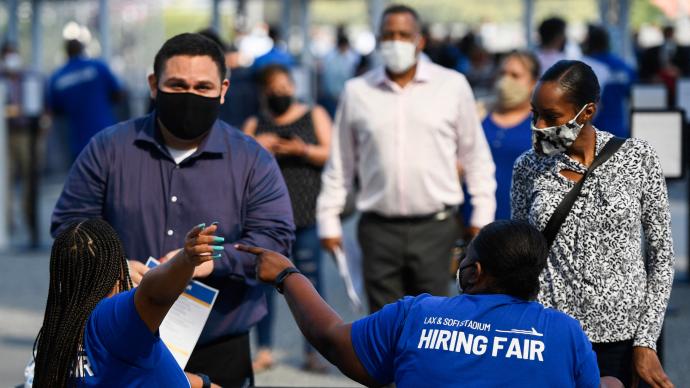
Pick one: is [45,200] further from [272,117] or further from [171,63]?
[171,63]

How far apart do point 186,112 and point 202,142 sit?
16cm

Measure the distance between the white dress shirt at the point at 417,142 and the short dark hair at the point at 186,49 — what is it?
1.83 metres

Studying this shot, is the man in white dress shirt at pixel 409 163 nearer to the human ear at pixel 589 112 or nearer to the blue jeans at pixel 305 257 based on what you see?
the blue jeans at pixel 305 257

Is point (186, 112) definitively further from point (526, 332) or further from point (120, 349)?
point (526, 332)

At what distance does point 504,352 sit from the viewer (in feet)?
10.5

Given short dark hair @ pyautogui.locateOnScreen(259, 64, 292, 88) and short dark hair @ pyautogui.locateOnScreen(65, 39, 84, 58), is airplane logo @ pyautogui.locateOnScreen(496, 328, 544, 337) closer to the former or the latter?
short dark hair @ pyautogui.locateOnScreen(259, 64, 292, 88)

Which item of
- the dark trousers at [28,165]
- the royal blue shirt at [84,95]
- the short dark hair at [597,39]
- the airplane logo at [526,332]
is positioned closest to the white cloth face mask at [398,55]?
the airplane logo at [526,332]

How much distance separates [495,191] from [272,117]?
5.23ft

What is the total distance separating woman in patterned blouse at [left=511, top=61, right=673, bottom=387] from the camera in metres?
4.19

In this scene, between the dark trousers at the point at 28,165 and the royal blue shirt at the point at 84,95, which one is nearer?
the royal blue shirt at the point at 84,95

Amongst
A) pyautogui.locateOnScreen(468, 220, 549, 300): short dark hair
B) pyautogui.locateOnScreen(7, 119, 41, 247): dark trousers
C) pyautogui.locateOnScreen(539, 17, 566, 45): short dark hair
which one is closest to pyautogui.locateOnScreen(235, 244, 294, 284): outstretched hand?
pyautogui.locateOnScreen(468, 220, 549, 300): short dark hair

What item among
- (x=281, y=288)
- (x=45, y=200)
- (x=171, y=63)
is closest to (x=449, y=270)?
(x=171, y=63)

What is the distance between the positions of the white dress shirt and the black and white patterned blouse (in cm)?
205

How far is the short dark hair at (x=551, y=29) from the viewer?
31.1ft
